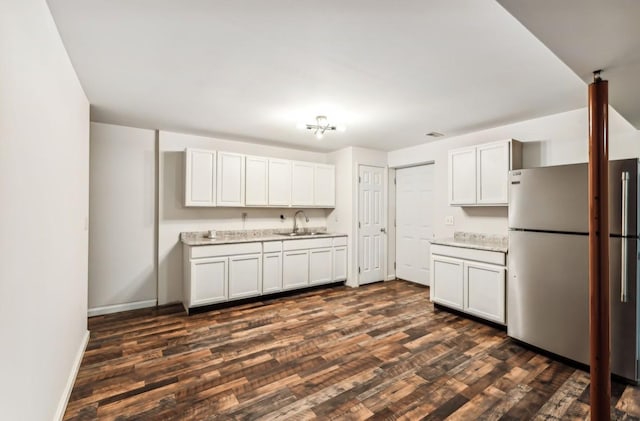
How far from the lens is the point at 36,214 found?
4.75 feet

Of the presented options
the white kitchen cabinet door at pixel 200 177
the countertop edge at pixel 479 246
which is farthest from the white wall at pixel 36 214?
the countertop edge at pixel 479 246

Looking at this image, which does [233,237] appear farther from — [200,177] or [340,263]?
[340,263]

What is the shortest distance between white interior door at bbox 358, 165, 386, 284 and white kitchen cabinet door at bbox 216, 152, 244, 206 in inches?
79.2

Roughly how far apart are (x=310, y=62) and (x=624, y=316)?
10.1 ft

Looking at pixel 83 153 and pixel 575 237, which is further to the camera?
pixel 83 153

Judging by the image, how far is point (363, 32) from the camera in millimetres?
1787

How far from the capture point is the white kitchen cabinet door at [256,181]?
4352 millimetres

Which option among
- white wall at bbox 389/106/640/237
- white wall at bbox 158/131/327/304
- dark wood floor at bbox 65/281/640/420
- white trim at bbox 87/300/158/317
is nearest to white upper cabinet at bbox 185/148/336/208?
white wall at bbox 158/131/327/304

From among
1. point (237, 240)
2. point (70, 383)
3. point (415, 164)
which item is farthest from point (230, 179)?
point (415, 164)

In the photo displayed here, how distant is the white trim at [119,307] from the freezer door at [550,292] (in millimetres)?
4367

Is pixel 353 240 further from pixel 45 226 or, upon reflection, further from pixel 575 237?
pixel 45 226

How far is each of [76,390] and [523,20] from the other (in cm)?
362

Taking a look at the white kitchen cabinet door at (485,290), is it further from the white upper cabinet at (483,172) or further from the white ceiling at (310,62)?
the white ceiling at (310,62)

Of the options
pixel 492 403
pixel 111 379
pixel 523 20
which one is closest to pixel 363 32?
pixel 523 20
